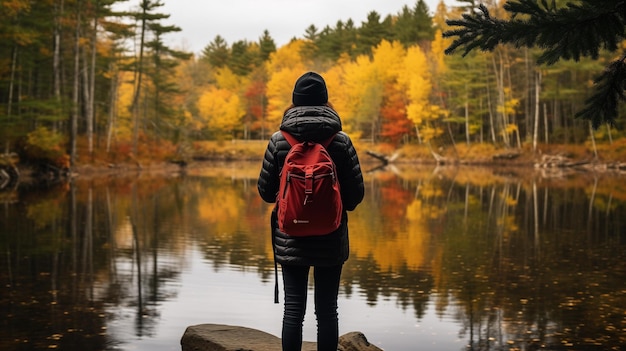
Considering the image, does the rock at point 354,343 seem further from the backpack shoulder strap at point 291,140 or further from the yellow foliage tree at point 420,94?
the yellow foliage tree at point 420,94

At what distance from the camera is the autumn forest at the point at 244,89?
3803 centimetres

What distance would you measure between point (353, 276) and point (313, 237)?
637 cm

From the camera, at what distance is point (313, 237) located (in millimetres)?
4961

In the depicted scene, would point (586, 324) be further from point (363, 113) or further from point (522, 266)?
point (363, 113)

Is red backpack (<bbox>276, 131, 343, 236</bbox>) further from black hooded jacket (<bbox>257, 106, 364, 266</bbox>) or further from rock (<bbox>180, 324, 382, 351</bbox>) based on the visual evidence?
rock (<bbox>180, 324, 382, 351</bbox>)

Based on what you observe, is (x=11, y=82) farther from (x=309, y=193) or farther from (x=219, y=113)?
(x=219, y=113)

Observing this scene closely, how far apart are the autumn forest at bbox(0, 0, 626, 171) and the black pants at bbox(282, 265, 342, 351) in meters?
29.7

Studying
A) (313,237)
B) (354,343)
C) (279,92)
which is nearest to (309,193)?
(313,237)

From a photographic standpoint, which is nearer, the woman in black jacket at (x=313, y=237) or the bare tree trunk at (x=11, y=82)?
the woman in black jacket at (x=313, y=237)

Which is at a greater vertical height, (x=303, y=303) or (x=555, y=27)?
(x=555, y=27)

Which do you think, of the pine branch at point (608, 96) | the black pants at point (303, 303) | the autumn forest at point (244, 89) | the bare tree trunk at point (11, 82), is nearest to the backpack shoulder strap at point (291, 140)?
the black pants at point (303, 303)

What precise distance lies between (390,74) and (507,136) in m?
16.7

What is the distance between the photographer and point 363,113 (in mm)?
73562

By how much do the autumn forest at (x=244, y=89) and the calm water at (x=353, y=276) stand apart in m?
16.8
